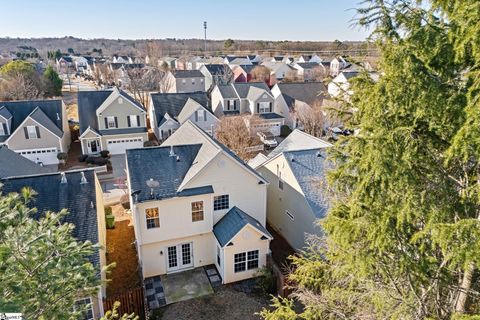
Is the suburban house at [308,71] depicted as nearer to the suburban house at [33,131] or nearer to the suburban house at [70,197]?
the suburban house at [33,131]

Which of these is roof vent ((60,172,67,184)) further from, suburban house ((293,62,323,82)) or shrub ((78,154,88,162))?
suburban house ((293,62,323,82))

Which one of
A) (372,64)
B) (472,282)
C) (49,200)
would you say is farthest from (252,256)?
(372,64)

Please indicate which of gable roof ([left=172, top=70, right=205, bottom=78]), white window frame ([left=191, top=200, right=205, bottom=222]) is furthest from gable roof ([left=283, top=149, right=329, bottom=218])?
gable roof ([left=172, top=70, right=205, bottom=78])

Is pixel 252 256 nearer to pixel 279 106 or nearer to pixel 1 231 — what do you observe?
pixel 1 231

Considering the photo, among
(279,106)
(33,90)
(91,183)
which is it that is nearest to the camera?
(91,183)

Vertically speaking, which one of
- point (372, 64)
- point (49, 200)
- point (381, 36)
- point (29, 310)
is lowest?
point (49, 200)

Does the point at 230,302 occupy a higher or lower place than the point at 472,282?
lower

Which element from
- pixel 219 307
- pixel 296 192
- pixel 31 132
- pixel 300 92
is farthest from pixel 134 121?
pixel 219 307

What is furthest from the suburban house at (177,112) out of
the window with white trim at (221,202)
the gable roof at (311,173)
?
the window with white trim at (221,202)
